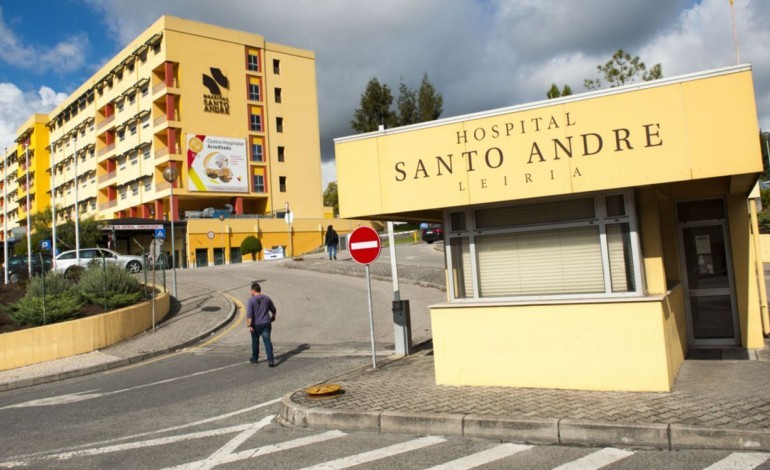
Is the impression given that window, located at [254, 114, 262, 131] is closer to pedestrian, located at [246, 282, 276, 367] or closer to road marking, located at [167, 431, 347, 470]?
pedestrian, located at [246, 282, 276, 367]

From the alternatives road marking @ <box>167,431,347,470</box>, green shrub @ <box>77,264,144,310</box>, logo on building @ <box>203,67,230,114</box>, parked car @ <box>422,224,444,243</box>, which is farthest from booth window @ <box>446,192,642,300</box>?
logo on building @ <box>203,67,230,114</box>

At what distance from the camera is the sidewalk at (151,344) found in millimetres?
12391

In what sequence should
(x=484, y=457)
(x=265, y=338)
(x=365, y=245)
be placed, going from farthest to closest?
(x=265, y=338) < (x=365, y=245) < (x=484, y=457)

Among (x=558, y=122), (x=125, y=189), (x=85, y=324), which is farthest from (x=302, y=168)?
(x=558, y=122)

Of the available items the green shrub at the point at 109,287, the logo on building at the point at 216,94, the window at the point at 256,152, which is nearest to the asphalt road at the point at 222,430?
the green shrub at the point at 109,287

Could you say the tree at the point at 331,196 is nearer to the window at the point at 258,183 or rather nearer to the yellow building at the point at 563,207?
the window at the point at 258,183

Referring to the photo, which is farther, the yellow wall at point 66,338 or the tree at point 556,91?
the tree at point 556,91

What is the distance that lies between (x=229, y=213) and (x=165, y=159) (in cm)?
748

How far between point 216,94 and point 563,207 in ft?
178

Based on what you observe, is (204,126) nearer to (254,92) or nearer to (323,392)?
(254,92)

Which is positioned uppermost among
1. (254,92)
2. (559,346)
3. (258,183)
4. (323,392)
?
(254,92)

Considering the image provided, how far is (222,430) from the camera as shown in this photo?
6773 mm

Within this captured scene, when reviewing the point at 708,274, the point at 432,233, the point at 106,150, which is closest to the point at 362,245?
the point at 708,274

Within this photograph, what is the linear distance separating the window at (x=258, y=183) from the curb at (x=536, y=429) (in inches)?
2120
